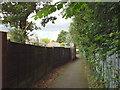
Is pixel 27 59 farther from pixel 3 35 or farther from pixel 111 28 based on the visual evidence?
pixel 111 28

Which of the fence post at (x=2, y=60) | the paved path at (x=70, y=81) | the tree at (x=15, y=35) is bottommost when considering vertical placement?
the paved path at (x=70, y=81)

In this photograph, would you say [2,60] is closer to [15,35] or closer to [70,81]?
[15,35]

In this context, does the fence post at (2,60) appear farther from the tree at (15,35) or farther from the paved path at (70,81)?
the tree at (15,35)

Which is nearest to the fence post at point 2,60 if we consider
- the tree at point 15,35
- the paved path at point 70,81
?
the paved path at point 70,81

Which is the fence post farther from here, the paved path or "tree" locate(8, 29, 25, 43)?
"tree" locate(8, 29, 25, 43)

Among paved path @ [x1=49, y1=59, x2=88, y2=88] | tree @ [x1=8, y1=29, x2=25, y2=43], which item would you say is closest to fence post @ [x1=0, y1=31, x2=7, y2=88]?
paved path @ [x1=49, y1=59, x2=88, y2=88]

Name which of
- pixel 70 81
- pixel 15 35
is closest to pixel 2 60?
pixel 15 35

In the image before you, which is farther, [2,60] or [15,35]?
[15,35]

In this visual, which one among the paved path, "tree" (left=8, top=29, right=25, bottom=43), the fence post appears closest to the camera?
the fence post

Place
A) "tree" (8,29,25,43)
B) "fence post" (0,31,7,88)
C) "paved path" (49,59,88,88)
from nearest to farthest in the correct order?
"fence post" (0,31,7,88), "paved path" (49,59,88,88), "tree" (8,29,25,43)

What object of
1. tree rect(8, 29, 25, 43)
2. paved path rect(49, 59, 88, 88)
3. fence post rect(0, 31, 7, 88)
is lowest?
paved path rect(49, 59, 88, 88)

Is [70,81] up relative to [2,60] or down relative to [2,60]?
down

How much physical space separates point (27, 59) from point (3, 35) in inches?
60.6

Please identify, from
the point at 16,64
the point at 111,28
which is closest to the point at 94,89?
the point at 111,28
